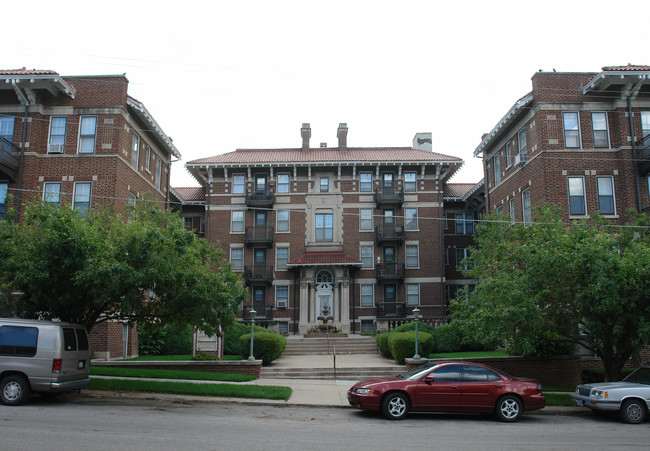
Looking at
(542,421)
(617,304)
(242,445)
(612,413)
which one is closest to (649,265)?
(617,304)

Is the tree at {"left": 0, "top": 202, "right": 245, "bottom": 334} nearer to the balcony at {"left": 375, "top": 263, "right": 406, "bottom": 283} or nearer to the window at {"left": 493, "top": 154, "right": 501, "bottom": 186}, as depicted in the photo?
the balcony at {"left": 375, "top": 263, "right": 406, "bottom": 283}

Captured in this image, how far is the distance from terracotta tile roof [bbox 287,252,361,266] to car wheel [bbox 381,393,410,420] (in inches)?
811

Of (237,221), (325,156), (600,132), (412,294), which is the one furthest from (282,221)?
(600,132)

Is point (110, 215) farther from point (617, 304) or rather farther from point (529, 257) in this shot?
point (617, 304)

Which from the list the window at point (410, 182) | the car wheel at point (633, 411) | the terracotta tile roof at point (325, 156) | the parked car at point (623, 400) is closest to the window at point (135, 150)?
the terracotta tile roof at point (325, 156)

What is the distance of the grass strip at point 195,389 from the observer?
50.3 ft

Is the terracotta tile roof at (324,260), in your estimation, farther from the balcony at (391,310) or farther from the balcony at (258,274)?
the balcony at (391,310)

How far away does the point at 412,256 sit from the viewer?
36.1 meters

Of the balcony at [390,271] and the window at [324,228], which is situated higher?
the window at [324,228]

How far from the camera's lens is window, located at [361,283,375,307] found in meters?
35.3

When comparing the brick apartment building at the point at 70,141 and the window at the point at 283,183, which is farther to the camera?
the window at the point at 283,183

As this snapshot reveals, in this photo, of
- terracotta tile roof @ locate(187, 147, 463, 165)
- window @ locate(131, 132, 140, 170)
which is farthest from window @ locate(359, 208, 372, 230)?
window @ locate(131, 132, 140, 170)

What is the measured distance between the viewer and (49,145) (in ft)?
82.7

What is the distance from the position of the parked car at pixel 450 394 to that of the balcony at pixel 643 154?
622 inches
